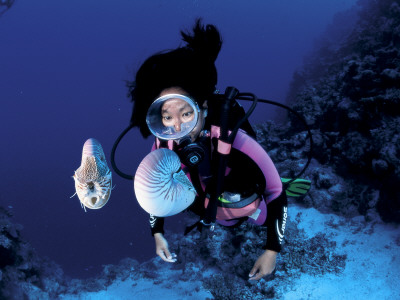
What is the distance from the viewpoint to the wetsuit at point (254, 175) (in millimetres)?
1960

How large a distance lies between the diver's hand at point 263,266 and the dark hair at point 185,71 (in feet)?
4.60

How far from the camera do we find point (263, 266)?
6.33 feet

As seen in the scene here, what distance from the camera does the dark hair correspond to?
1.90m

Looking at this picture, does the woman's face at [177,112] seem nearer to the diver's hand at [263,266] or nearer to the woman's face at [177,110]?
the woman's face at [177,110]

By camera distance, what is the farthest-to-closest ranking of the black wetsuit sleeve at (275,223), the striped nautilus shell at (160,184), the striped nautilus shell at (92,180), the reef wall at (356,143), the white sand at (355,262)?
the reef wall at (356,143) → the white sand at (355,262) → the black wetsuit sleeve at (275,223) → the striped nautilus shell at (92,180) → the striped nautilus shell at (160,184)

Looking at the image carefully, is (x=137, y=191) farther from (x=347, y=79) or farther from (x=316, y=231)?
(x=347, y=79)

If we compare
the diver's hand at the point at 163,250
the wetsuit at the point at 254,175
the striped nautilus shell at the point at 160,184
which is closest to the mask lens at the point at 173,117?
the wetsuit at the point at 254,175

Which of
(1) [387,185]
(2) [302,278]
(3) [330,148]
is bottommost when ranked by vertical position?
(2) [302,278]

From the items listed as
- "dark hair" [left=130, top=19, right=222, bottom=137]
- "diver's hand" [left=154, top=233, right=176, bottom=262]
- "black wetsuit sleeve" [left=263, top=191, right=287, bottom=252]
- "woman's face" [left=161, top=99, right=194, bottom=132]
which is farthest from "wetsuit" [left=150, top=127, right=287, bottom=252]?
"diver's hand" [left=154, top=233, right=176, bottom=262]

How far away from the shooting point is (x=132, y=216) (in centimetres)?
1727

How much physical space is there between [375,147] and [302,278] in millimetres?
2726

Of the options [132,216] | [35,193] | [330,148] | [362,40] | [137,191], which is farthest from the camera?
[35,193]

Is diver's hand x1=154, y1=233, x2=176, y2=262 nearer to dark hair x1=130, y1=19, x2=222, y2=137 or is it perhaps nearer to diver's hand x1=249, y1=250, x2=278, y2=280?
diver's hand x1=249, y1=250, x2=278, y2=280

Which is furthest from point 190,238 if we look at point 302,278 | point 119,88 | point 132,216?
point 119,88
